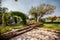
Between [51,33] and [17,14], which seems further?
[17,14]

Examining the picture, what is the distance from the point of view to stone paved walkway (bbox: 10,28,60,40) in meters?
2.51

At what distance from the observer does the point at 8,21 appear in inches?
110

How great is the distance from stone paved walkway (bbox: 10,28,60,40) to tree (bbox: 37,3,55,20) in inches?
13.8

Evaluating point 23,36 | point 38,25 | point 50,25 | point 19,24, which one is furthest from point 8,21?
point 50,25

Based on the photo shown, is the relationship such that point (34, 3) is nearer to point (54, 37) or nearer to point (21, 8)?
point (21, 8)

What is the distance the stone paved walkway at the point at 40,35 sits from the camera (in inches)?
98.8

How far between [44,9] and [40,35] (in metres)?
0.58

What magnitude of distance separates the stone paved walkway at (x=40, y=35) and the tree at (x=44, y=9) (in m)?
0.35

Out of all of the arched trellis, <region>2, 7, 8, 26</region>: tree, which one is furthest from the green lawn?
<region>2, 7, 8, 26</region>: tree

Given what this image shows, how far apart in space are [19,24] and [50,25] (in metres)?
0.71

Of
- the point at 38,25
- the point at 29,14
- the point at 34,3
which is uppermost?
the point at 34,3

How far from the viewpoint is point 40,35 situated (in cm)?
258

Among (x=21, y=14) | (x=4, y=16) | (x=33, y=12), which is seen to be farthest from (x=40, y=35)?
(x=4, y=16)

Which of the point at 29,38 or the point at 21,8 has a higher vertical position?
the point at 21,8
